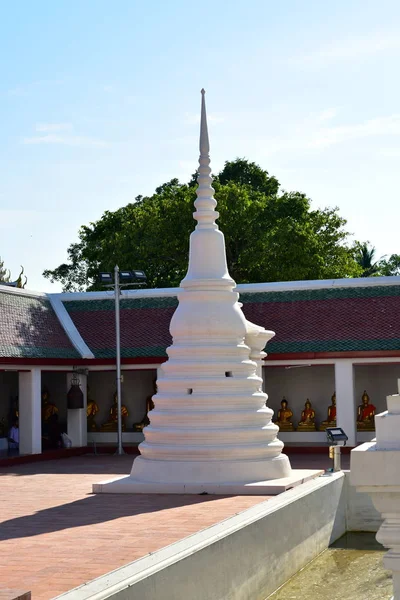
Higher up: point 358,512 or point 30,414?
point 30,414

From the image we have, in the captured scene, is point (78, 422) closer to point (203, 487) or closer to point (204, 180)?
point (204, 180)

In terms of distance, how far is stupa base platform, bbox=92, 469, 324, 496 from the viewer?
44.3 feet

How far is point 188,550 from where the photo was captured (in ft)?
28.8

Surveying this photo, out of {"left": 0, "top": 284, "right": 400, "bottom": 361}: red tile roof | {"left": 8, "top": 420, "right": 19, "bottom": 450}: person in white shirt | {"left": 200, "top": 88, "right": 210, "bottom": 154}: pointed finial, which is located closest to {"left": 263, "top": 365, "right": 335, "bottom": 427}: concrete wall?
{"left": 0, "top": 284, "right": 400, "bottom": 361}: red tile roof

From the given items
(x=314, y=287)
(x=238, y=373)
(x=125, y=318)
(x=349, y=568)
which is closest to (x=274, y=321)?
(x=314, y=287)

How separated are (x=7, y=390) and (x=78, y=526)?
1316cm

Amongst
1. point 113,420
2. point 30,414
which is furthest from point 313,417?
point 30,414

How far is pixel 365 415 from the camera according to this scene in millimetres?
22453

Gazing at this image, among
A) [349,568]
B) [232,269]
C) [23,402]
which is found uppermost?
[232,269]

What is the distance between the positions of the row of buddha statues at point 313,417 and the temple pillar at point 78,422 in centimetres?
461

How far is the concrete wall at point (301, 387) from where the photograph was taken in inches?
934

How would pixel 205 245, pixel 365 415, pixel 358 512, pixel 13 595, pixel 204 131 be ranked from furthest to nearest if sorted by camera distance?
pixel 365 415, pixel 204 131, pixel 205 245, pixel 358 512, pixel 13 595

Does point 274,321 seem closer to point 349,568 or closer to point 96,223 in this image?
point 349,568

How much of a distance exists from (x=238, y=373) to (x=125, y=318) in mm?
8888
